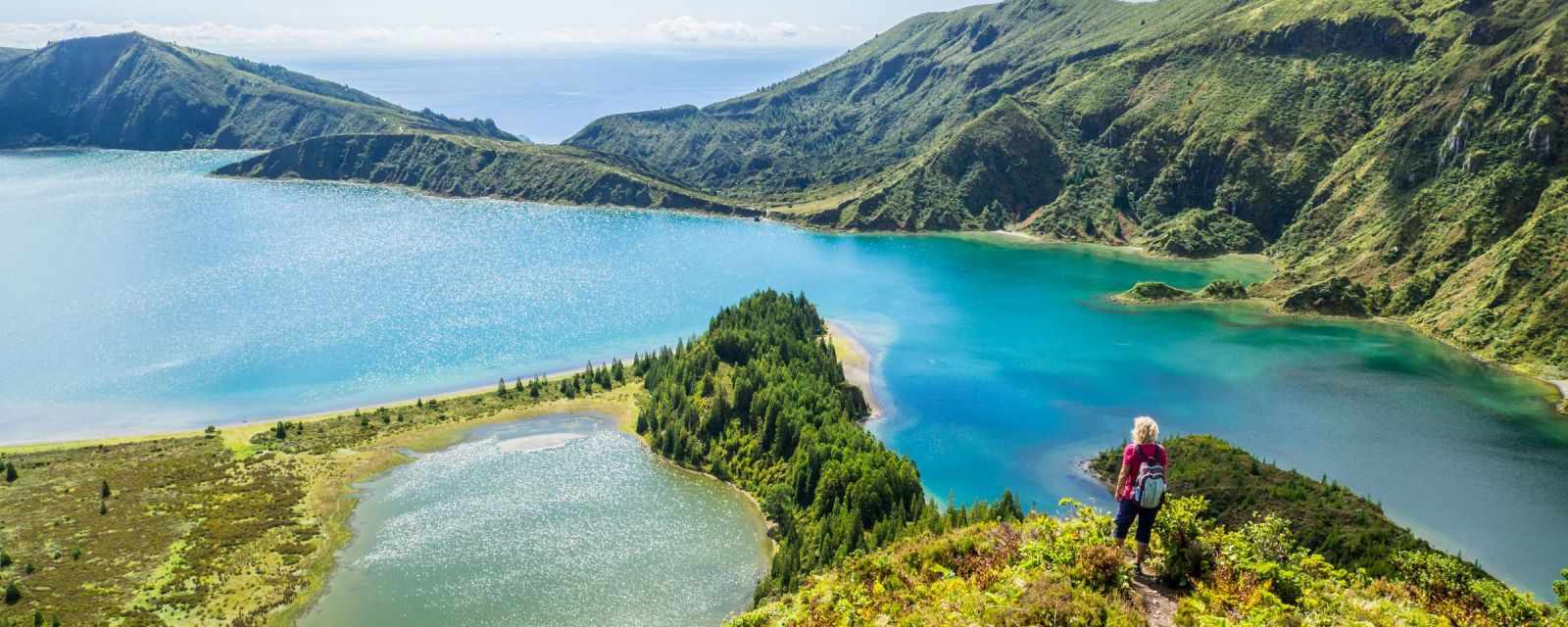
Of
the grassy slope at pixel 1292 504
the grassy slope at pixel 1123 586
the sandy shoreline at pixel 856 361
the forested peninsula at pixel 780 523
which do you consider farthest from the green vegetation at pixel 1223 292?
the grassy slope at pixel 1123 586

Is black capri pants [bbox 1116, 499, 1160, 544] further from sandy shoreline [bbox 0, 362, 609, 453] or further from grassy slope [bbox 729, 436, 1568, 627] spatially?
sandy shoreline [bbox 0, 362, 609, 453]

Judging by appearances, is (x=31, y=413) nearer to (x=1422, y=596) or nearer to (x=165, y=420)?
(x=165, y=420)

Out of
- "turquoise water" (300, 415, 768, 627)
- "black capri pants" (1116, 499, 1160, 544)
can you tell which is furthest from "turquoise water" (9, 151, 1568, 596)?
"black capri pants" (1116, 499, 1160, 544)

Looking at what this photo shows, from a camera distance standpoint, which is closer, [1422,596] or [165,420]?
[1422,596]

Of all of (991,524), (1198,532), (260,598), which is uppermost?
(1198,532)

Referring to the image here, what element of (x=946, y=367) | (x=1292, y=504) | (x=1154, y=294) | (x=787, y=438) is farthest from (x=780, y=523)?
(x=1154, y=294)

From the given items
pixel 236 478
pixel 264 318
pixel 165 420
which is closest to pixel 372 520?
pixel 236 478
